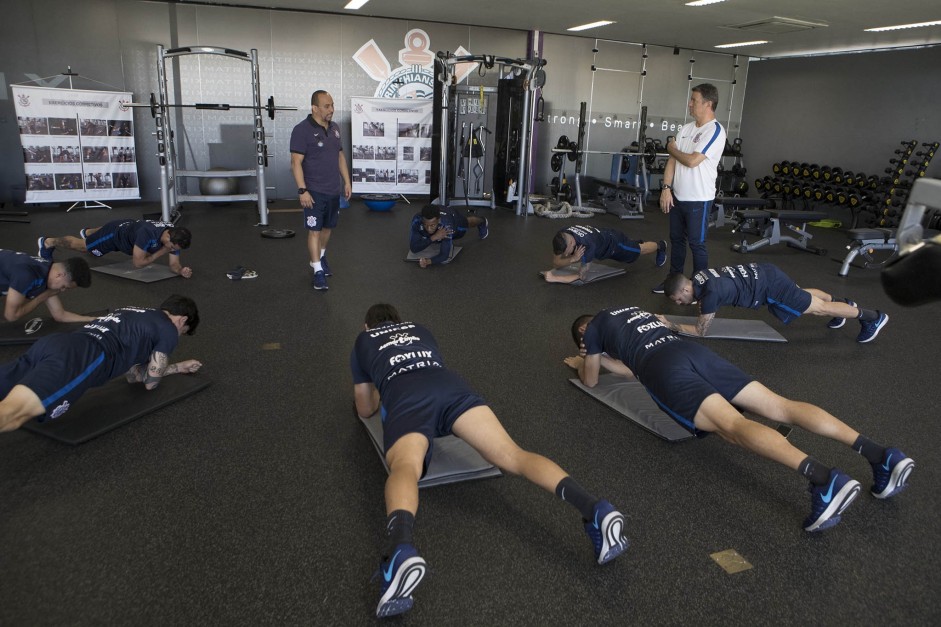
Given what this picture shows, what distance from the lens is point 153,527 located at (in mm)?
1878

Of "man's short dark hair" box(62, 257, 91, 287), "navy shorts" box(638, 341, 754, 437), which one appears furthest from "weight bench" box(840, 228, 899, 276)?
"man's short dark hair" box(62, 257, 91, 287)

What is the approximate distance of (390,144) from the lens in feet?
27.1

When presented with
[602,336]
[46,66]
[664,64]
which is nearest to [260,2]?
[46,66]

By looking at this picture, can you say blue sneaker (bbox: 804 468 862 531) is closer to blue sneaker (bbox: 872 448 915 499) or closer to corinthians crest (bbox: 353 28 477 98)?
blue sneaker (bbox: 872 448 915 499)

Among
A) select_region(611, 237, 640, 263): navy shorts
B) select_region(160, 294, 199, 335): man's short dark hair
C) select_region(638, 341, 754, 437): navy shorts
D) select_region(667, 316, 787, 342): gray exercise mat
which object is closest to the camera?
select_region(638, 341, 754, 437): navy shorts

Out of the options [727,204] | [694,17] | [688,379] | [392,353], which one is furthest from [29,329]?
[727,204]

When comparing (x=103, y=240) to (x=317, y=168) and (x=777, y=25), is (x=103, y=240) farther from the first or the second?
(x=777, y=25)

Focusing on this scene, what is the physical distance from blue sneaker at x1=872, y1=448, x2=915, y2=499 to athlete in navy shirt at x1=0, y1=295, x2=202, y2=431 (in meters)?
2.74

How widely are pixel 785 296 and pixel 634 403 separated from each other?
135 centimetres

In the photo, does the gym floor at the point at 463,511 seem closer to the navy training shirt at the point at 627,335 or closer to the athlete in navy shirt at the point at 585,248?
the navy training shirt at the point at 627,335

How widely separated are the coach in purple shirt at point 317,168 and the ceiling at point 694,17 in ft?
10.6

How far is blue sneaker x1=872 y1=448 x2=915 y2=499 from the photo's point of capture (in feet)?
6.65

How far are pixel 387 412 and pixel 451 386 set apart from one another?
8.6 inches

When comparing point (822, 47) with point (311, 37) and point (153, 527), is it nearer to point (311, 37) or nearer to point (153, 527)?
point (311, 37)
